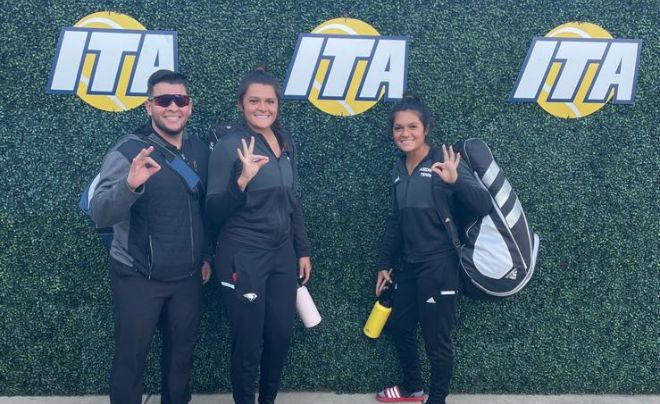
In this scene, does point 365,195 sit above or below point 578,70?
below

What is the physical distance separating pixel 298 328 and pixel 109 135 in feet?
5.57

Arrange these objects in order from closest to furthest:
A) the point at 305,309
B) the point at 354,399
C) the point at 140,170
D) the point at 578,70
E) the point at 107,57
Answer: the point at 140,170
the point at 305,309
the point at 107,57
the point at 578,70
the point at 354,399

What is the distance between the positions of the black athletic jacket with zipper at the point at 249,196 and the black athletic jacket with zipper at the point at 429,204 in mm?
651

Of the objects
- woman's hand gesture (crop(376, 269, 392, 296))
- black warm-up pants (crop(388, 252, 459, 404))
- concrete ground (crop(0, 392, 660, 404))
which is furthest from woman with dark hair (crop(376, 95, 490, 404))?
concrete ground (crop(0, 392, 660, 404))

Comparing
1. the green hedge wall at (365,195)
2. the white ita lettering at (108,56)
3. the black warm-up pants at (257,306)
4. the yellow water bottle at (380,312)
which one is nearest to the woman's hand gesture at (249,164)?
the black warm-up pants at (257,306)

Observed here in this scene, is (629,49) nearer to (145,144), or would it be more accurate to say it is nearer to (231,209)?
(231,209)

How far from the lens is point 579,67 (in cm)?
336

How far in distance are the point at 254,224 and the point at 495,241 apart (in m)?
1.33

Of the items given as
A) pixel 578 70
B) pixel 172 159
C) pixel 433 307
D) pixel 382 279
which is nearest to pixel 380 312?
pixel 382 279

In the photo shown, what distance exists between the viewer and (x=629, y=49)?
132 inches

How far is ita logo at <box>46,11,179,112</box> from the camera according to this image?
3240mm

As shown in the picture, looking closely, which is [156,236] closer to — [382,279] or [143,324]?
[143,324]

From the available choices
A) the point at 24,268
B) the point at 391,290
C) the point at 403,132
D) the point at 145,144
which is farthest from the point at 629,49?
the point at 24,268

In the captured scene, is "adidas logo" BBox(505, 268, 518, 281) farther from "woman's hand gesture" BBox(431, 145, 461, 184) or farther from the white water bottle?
the white water bottle
